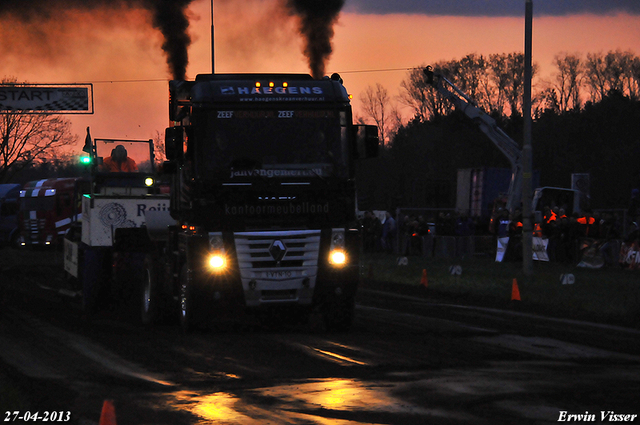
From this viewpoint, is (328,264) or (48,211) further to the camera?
(48,211)

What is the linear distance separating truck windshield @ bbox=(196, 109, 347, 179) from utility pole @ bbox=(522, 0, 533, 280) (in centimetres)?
1074

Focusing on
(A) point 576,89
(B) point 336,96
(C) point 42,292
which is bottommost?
(C) point 42,292

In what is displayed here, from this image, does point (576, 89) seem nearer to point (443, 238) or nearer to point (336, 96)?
point (443, 238)

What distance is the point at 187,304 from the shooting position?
41.3ft

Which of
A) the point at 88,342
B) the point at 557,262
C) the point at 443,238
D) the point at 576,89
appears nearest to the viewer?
the point at 88,342

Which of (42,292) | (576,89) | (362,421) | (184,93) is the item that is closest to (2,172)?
(576,89)

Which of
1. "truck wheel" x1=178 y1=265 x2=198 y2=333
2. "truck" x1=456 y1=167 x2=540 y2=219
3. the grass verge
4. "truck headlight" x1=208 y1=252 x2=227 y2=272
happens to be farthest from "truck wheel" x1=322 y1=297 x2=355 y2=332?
"truck" x1=456 y1=167 x2=540 y2=219

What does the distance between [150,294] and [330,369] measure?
532cm

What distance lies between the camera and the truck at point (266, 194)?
12.2 m

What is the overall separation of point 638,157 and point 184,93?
5146 centimetres

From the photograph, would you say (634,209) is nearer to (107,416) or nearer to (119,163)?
(119,163)

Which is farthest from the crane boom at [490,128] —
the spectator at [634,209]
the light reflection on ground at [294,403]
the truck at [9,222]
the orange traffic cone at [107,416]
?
the orange traffic cone at [107,416]

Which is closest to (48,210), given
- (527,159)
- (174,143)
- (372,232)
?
(372,232)

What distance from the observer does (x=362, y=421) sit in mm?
7129
